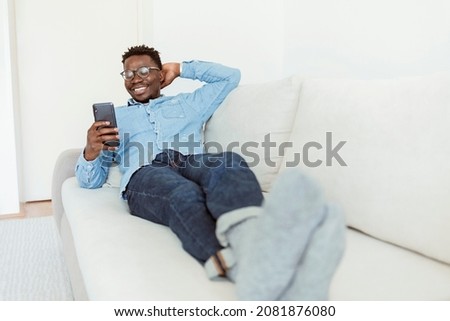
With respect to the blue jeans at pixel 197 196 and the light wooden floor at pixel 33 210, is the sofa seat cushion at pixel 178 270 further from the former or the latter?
the light wooden floor at pixel 33 210

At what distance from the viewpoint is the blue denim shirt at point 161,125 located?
5.01 ft

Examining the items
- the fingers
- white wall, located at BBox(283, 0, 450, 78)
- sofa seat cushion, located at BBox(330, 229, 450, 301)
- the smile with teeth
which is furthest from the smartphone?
white wall, located at BBox(283, 0, 450, 78)

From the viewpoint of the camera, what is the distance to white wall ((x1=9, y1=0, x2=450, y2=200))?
99.4 inches

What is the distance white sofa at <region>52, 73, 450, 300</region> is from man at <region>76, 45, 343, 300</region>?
0.25 ft

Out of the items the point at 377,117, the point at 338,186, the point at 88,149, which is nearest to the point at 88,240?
the point at 88,149

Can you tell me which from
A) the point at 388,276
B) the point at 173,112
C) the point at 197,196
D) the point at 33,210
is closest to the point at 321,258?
the point at 388,276

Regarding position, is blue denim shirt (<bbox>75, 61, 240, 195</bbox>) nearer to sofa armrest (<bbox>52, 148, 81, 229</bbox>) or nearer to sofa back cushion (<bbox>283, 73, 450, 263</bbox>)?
sofa armrest (<bbox>52, 148, 81, 229</bbox>)

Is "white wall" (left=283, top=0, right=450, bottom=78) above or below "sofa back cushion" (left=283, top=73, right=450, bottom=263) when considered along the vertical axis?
above

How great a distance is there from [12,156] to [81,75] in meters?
0.65

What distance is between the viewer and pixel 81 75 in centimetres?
264

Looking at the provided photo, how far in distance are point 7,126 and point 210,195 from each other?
1.85m

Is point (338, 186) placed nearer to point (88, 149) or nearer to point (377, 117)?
point (377, 117)

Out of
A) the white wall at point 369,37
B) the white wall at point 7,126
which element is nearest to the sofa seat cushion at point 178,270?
the white wall at point 369,37

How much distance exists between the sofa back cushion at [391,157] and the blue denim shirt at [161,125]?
1.90 feet
